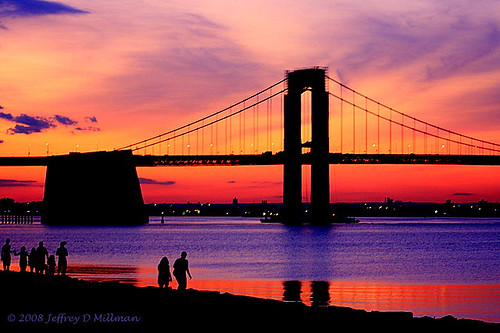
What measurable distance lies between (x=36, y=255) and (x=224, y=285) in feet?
20.0

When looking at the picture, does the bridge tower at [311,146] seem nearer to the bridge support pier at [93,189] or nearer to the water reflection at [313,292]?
the bridge support pier at [93,189]

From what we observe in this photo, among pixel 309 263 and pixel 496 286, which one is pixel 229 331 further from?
pixel 309 263

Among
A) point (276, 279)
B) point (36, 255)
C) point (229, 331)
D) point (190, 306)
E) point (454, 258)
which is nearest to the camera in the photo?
point (229, 331)

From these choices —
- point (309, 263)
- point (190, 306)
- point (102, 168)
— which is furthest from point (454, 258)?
point (102, 168)

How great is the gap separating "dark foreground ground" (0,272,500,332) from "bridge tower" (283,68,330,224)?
68.3m

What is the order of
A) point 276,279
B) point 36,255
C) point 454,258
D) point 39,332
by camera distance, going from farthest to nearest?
point 454,258 → point 276,279 → point 36,255 → point 39,332

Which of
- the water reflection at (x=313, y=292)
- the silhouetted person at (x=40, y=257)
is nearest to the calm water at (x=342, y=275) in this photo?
the water reflection at (x=313, y=292)

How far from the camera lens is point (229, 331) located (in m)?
13.0

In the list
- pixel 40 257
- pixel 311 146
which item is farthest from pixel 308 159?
pixel 40 257

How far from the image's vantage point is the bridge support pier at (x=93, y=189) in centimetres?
9550

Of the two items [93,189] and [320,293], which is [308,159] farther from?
[320,293]

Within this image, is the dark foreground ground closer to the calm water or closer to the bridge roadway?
the calm water

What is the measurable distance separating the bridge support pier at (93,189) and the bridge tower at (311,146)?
689 inches

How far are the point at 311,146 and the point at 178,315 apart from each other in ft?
243
